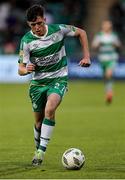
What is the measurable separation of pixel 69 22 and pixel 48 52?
21399mm

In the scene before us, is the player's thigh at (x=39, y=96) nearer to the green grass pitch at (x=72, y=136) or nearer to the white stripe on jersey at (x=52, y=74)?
the white stripe on jersey at (x=52, y=74)

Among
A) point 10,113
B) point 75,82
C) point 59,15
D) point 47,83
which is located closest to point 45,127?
point 47,83

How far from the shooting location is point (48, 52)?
38.1ft

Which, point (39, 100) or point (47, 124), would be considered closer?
point (47, 124)

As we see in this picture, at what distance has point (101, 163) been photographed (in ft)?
37.6

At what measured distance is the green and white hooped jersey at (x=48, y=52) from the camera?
11508 millimetres

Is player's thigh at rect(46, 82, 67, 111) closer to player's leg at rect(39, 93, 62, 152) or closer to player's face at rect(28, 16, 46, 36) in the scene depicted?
player's leg at rect(39, 93, 62, 152)

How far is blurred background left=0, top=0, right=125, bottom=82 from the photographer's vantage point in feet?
98.3

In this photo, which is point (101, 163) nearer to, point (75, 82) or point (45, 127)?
point (45, 127)

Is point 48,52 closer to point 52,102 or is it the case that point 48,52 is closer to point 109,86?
point 52,102

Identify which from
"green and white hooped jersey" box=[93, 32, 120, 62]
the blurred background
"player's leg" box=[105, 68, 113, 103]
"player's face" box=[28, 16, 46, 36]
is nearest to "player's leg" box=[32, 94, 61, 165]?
"player's face" box=[28, 16, 46, 36]

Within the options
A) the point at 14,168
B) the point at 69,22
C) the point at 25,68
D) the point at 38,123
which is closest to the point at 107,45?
the point at 69,22

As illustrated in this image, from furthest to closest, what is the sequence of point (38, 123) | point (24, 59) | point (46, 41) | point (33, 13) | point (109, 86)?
1. point (109, 86)
2. point (38, 123)
3. point (46, 41)
4. point (24, 59)
5. point (33, 13)

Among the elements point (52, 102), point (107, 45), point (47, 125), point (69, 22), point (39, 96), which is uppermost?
point (69, 22)
